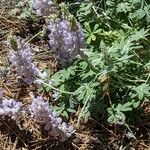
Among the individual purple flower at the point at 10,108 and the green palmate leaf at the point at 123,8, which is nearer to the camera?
the individual purple flower at the point at 10,108

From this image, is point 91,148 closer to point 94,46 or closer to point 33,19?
point 94,46

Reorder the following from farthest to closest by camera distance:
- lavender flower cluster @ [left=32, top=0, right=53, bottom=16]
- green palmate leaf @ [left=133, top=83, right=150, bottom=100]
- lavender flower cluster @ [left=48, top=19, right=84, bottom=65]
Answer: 1. lavender flower cluster @ [left=32, top=0, right=53, bottom=16]
2. green palmate leaf @ [left=133, top=83, right=150, bottom=100]
3. lavender flower cluster @ [left=48, top=19, right=84, bottom=65]

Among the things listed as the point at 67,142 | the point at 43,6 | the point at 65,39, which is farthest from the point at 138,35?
the point at 67,142

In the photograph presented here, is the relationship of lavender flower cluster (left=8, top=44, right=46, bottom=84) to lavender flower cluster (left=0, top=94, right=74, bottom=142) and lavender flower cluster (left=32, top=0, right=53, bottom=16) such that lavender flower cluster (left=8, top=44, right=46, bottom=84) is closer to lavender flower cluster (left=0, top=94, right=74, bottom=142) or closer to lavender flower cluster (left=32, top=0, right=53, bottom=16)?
lavender flower cluster (left=0, top=94, right=74, bottom=142)

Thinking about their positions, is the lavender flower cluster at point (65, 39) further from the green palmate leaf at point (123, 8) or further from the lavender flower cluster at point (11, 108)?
the green palmate leaf at point (123, 8)

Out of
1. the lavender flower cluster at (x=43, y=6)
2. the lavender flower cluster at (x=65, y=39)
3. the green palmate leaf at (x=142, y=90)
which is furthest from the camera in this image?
the lavender flower cluster at (x=43, y=6)

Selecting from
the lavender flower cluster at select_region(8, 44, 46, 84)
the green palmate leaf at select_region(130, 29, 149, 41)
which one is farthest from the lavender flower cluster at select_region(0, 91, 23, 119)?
the green palmate leaf at select_region(130, 29, 149, 41)

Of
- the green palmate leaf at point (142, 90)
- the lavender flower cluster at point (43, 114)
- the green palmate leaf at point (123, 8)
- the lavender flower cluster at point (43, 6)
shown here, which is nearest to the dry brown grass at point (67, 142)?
the lavender flower cluster at point (43, 114)

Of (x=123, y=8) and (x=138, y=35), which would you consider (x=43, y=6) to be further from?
(x=138, y=35)
